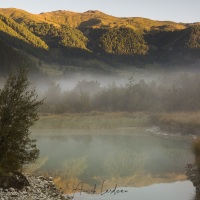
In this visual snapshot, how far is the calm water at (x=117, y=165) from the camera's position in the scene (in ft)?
118

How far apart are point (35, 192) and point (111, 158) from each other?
94.0ft

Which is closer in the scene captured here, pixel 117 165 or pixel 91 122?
pixel 117 165

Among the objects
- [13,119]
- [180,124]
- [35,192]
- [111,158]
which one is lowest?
[111,158]

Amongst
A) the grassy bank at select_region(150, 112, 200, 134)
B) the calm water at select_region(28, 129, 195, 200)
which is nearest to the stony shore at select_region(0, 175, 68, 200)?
the calm water at select_region(28, 129, 195, 200)

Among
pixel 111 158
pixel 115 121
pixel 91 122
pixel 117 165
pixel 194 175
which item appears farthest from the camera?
pixel 115 121

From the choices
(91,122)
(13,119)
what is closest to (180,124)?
(91,122)

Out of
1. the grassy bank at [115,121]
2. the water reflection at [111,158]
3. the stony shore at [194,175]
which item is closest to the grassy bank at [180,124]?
the grassy bank at [115,121]

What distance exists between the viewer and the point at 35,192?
97.1 ft

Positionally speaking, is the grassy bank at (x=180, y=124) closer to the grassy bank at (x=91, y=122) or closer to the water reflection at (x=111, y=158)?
the water reflection at (x=111, y=158)

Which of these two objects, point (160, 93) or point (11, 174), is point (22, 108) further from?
point (160, 93)

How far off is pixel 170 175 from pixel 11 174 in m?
22.7

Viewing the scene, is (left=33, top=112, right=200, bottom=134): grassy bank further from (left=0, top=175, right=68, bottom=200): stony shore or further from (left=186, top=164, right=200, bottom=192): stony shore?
(left=0, top=175, right=68, bottom=200): stony shore

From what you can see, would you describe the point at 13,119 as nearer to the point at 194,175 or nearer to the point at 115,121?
the point at 194,175

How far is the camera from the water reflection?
139 feet
